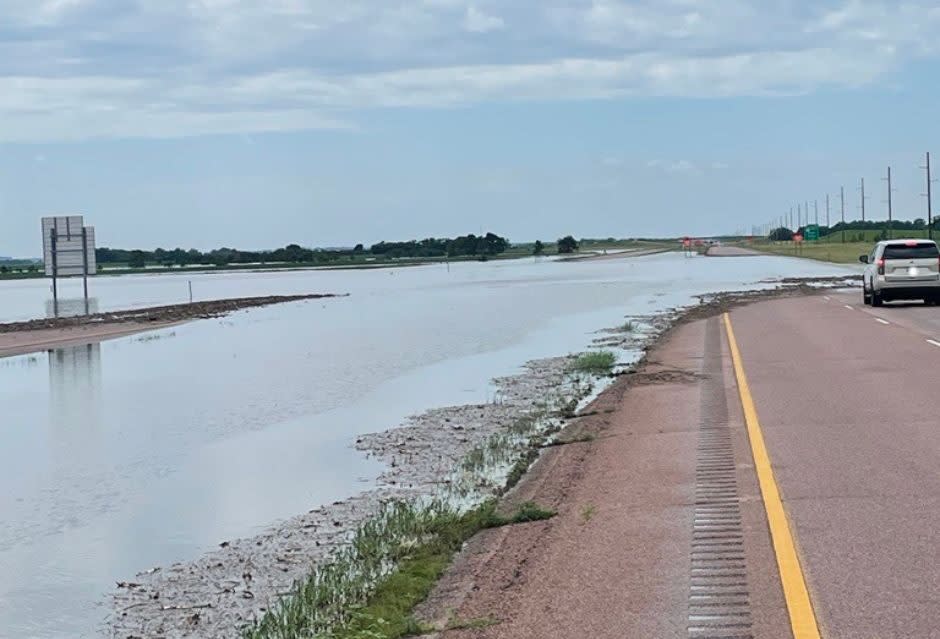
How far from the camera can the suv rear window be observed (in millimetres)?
38250

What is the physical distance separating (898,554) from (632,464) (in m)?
4.93

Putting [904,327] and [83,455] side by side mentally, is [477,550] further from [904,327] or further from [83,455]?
[904,327]

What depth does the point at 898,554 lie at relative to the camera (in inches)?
347

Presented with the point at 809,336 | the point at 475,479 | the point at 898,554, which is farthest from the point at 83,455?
the point at 809,336

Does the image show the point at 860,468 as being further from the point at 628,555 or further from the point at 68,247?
the point at 68,247

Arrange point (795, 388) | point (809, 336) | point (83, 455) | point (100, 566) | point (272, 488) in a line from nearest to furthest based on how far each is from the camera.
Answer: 1. point (100, 566)
2. point (272, 488)
3. point (83, 455)
4. point (795, 388)
5. point (809, 336)

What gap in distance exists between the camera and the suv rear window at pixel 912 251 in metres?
38.2

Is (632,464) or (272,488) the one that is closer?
(632,464)

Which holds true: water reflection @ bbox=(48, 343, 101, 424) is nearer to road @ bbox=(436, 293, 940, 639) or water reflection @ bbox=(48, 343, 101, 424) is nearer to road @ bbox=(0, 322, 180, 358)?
road @ bbox=(0, 322, 180, 358)

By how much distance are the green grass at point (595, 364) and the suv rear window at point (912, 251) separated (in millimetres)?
13823

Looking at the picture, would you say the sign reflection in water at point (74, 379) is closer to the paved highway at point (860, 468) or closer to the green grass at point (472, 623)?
the paved highway at point (860, 468)

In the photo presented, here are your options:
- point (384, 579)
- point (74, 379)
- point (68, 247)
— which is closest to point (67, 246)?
point (68, 247)

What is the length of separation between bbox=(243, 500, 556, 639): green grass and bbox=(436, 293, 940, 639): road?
1.03 feet

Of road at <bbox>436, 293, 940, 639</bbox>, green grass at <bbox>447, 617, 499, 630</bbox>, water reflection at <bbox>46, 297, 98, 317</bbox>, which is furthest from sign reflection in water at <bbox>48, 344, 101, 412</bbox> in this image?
water reflection at <bbox>46, 297, 98, 317</bbox>
